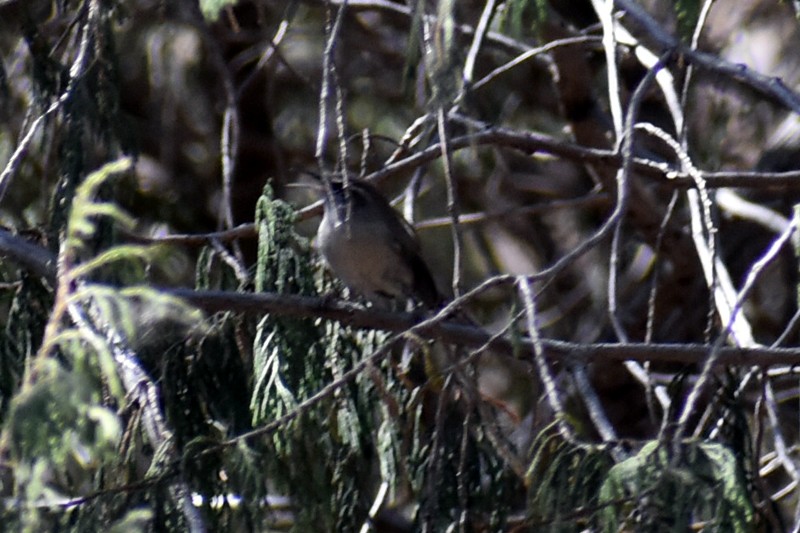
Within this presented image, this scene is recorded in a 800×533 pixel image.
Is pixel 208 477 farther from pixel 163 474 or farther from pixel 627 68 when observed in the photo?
pixel 627 68

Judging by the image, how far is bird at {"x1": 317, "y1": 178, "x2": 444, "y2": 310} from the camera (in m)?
5.45

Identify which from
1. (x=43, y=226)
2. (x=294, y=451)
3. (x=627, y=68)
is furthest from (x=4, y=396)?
(x=627, y=68)

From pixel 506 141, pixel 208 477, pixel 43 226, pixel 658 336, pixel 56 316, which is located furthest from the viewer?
pixel 658 336

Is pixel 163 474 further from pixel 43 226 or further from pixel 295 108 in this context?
pixel 295 108

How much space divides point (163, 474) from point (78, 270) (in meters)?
0.88

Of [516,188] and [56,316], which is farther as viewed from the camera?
[516,188]

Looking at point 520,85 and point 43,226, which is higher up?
point 520,85

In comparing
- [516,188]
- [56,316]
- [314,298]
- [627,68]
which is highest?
[627,68]

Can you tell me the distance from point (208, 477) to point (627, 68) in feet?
16.2

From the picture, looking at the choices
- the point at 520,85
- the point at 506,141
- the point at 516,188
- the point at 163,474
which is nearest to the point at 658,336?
the point at 516,188

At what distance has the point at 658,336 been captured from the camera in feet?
23.5

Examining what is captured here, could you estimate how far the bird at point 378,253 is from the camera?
17.9ft

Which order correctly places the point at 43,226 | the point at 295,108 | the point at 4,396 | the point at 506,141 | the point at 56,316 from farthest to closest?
1. the point at 295,108
2. the point at 506,141
3. the point at 43,226
4. the point at 4,396
5. the point at 56,316

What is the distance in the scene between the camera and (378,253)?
5805 millimetres
